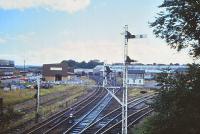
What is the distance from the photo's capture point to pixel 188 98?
24125 mm

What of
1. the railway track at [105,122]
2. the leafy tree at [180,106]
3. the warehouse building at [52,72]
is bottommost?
the railway track at [105,122]

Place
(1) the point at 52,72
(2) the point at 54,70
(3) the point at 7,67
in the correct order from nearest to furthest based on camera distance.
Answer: (1) the point at 52,72 → (2) the point at 54,70 → (3) the point at 7,67

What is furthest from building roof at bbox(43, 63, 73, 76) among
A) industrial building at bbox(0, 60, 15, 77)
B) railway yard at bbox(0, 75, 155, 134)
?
railway yard at bbox(0, 75, 155, 134)

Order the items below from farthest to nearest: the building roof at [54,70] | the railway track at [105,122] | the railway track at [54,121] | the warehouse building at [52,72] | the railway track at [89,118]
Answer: the building roof at [54,70]
the warehouse building at [52,72]
the railway track at [89,118]
the railway track at [105,122]
the railway track at [54,121]

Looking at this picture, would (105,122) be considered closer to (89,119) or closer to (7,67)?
(89,119)

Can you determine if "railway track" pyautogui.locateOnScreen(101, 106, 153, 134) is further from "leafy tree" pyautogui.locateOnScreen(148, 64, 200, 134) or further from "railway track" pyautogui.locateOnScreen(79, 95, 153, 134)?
"leafy tree" pyautogui.locateOnScreen(148, 64, 200, 134)

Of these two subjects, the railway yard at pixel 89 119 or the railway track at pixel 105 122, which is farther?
the railway yard at pixel 89 119

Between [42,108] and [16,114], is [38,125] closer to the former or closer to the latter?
[16,114]

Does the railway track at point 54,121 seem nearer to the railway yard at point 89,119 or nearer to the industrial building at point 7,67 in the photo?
the railway yard at point 89,119

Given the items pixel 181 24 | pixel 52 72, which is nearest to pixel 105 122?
pixel 181 24

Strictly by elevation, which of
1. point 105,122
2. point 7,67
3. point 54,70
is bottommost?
point 105,122

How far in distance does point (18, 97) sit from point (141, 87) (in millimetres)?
35447

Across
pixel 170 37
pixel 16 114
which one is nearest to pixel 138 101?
pixel 16 114

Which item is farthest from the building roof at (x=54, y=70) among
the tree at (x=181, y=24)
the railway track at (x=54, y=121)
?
the tree at (x=181, y=24)
